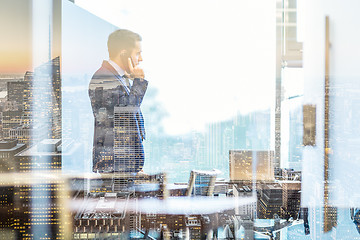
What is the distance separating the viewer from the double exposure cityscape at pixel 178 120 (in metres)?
1.90

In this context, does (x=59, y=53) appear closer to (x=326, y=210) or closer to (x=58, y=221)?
(x=58, y=221)

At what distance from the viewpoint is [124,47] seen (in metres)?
1.94

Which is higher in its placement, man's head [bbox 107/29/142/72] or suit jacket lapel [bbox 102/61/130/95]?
man's head [bbox 107/29/142/72]

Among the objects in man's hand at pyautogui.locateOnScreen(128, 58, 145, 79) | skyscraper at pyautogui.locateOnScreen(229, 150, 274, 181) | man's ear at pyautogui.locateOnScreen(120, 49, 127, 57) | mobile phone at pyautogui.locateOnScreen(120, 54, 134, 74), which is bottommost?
skyscraper at pyautogui.locateOnScreen(229, 150, 274, 181)

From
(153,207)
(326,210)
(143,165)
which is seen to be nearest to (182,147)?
(143,165)

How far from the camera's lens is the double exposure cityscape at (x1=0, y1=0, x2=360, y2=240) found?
190 cm

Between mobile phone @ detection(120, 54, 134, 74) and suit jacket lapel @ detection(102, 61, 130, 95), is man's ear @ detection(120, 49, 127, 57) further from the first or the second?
suit jacket lapel @ detection(102, 61, 130, 95)

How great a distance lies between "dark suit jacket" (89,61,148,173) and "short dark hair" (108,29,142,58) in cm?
10

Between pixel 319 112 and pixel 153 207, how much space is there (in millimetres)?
1251

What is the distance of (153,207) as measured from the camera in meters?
1.93

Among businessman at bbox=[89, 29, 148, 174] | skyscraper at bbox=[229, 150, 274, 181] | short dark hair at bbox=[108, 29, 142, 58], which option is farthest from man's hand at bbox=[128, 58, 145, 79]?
skyscraper at bbox=[229, 150, 274, 181]

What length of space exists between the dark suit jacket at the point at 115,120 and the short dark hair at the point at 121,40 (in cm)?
10

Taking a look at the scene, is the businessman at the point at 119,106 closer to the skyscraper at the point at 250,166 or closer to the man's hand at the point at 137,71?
the man's hand at the point at 137,71

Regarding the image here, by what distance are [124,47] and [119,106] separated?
1.24 feet
